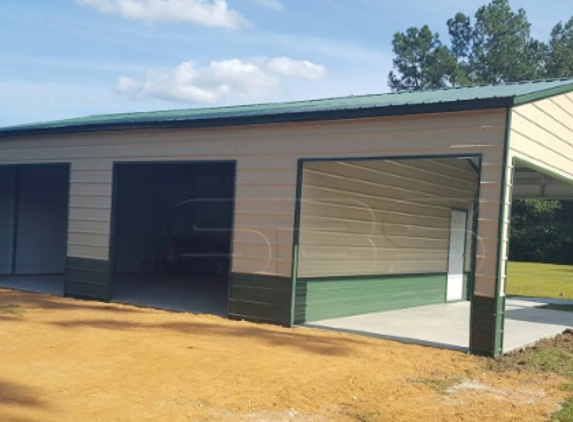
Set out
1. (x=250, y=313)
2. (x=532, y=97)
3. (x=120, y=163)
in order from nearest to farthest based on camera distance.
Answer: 1. (x=532, y=97)
2. (x=250, y=313)
3. (x=120, y=163)

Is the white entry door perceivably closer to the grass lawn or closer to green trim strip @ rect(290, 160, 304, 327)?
the grass lawn

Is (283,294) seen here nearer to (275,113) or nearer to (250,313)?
(250,313)

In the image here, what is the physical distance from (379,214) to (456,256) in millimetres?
3917

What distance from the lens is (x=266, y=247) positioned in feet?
34.3

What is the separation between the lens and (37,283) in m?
14.9

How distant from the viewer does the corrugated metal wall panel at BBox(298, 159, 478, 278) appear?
10.8 m

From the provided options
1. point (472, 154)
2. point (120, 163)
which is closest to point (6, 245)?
point (120, 163)

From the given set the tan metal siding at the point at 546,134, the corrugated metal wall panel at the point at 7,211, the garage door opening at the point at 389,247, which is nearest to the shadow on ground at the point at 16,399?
the garage door opening at the point at 389,247

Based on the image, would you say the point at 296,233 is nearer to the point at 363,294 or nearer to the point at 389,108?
the point at 389,108

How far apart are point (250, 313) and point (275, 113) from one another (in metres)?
3.12

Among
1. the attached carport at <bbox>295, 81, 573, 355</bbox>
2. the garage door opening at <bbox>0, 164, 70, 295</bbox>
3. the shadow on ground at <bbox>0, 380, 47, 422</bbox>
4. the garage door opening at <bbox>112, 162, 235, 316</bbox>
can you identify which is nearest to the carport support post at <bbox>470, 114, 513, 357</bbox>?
the attached carport at <bbox>295, 81, 573, 355</bbox>

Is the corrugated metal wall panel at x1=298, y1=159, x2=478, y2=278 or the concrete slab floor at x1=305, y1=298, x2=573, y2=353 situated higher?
the corrugated metal wall panel at x1=298, y1=159, x2=478, y2=278

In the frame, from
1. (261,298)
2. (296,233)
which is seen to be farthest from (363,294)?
(296,233)

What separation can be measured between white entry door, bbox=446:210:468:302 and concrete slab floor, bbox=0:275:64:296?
8.42 m
